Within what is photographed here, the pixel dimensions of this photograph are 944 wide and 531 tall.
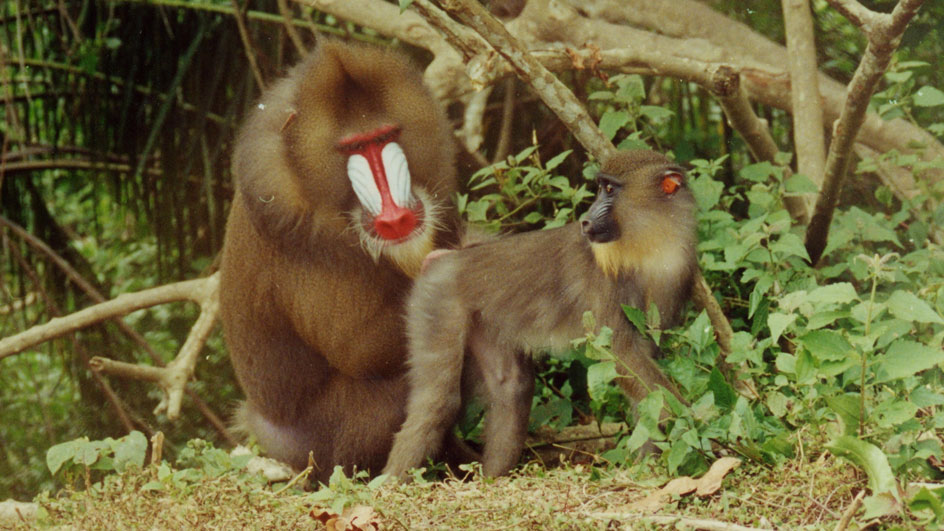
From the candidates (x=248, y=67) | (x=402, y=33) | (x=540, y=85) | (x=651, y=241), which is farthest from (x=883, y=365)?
(x=248, y=67)

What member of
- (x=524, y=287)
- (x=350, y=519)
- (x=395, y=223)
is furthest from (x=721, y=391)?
(x=395, y=223)

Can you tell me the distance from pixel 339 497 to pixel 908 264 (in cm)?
204

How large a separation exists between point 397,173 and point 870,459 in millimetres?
1596

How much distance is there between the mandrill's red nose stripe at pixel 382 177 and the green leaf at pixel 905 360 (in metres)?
1.42

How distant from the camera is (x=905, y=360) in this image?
2340 millimetres

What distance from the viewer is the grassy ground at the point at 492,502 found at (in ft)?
7.88

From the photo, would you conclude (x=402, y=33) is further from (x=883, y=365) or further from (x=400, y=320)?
(x=883, y=365)

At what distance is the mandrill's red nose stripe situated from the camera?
322cm

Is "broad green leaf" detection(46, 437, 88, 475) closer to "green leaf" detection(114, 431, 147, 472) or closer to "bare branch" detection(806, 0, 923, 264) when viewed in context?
"green leaf" detection(114, 431, 147, 472)

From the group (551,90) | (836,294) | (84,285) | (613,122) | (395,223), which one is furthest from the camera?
(84,285)

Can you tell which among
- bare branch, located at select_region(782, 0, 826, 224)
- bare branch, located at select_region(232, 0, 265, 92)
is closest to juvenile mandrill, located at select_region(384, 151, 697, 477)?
bare branch, located at select_region(782, 0, 826, 224)

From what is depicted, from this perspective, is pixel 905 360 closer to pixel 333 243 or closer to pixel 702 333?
pixel 702 333

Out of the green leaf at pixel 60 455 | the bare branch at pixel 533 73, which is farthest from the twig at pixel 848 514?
the green leaf at pixel 60 455

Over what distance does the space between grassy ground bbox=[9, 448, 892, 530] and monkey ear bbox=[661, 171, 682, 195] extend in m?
0.75
